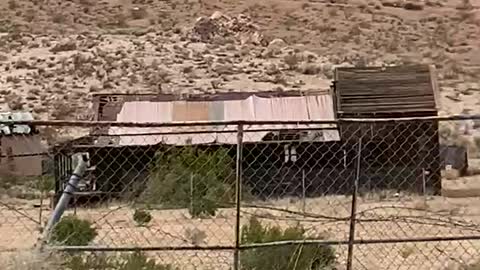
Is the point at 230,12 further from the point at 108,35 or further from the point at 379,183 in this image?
the point at 379,183

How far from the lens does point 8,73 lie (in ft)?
112

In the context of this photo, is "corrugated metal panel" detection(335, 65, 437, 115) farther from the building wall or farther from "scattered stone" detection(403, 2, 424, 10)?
"scattered stone" detection(403, 2, 424, 10)

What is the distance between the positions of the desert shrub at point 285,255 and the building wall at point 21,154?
9.85 m

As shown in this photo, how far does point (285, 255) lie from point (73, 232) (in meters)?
3.41

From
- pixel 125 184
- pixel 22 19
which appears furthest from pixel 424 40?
pixel 125 184

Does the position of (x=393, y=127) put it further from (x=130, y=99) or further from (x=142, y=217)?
(x=142, y=217)

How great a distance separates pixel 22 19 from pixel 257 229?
1320 inches

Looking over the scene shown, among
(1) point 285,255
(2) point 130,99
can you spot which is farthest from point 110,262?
(2) point 130,99

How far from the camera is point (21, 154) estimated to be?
72.5 ft

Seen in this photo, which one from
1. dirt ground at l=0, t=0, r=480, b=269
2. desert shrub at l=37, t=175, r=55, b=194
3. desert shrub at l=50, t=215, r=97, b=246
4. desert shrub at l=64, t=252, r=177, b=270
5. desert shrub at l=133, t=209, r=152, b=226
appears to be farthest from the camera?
desert shrub at l=37, t=175, r=55, b=194

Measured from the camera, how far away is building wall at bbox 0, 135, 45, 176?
21878mm

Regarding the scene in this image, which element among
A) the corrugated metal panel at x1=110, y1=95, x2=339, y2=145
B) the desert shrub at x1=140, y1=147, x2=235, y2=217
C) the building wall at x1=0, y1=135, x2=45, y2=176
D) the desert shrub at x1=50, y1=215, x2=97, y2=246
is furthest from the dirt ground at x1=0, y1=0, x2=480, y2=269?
the corrugated metal panel at x1=110, y1=95, x2=339, y2=145

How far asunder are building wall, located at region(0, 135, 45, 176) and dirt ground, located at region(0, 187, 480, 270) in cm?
262

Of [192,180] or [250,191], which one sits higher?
[192,180]
